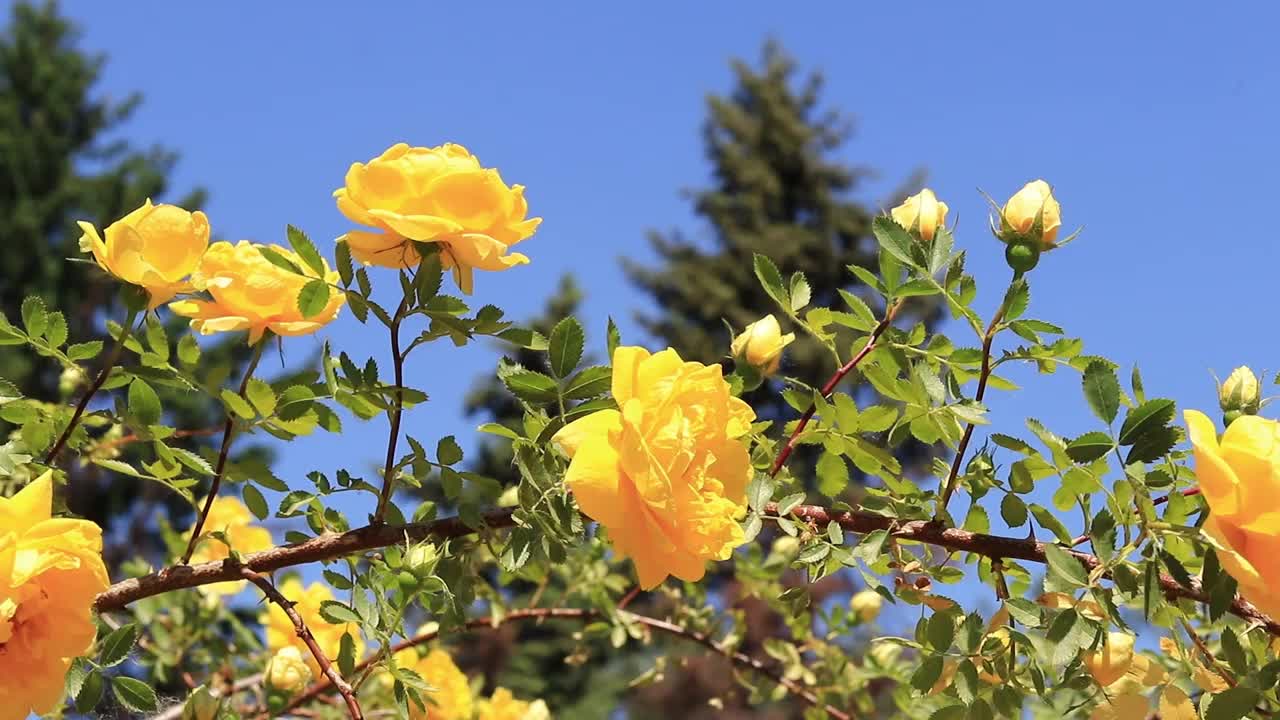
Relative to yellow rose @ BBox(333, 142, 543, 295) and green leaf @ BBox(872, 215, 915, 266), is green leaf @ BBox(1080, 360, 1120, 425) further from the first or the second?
Answer: yellow rose @ BBox(333, 142, 543, 295)

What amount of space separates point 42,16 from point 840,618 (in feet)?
49.4

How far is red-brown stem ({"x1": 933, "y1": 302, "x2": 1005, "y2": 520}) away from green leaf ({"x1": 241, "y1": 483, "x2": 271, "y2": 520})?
567 millimetres

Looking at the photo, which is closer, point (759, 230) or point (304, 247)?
point (304, 247)

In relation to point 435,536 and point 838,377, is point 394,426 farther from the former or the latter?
point 838,377

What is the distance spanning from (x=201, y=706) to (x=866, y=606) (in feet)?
3.65

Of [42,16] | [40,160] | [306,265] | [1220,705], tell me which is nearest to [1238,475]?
[1220,705]

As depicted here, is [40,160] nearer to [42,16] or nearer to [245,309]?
[42,16]

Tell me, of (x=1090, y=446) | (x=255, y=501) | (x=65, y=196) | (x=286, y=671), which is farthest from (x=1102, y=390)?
(x=65, y=196)

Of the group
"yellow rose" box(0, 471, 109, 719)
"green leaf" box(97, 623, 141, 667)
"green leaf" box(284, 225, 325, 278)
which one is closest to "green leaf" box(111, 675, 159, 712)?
"green leaf" box(97, 623, 141, 667)

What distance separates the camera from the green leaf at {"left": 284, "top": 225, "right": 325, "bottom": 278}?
91cm

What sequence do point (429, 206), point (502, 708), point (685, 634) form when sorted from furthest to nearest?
point (502, 708)
point (685, 634)
point (429, 206)

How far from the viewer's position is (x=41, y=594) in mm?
799

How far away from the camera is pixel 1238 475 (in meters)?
0.76

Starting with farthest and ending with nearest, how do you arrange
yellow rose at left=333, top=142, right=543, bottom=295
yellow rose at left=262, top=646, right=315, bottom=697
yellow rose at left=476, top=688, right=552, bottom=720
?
yellow rose at left=476, top=688, right=552, bottom=720 → yellow rose at left=262, top=646, right=315, bottom=697 → yellow rose at left=333, top=142, right=543, bottom=295
